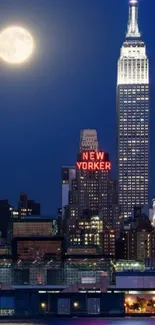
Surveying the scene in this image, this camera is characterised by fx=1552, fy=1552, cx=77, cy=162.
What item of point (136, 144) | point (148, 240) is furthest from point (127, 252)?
point (136, 144)

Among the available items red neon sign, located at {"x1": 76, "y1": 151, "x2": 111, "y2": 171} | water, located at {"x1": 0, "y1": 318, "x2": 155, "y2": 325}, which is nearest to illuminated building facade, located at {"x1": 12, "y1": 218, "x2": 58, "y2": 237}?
red neon sign, located at {"x1": 76, "y1": 151, "x2": 111, "y2": 171}

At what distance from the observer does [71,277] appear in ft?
390

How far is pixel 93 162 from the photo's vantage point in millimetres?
154500

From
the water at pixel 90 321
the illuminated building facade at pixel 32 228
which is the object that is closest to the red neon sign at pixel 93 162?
the illuminated building facade at pixel 32 228

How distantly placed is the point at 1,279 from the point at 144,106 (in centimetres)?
6330

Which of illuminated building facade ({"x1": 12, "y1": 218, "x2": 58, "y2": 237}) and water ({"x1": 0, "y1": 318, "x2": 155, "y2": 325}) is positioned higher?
illuminated building facade ({"x1": 12, "y1": 218, "x2": 58, "y2": 237})

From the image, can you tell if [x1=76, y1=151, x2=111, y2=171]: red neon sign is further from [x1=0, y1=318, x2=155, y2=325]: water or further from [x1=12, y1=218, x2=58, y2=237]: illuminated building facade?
[x1=0, y1=318, x2=155, y2=325]: water

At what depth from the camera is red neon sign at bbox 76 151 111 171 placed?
153125mm

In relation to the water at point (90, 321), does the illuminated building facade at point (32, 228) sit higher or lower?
higher

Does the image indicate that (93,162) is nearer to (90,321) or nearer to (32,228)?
(32,228)

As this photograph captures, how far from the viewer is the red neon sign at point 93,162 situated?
153 meters

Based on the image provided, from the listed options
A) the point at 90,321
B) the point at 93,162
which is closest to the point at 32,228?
the point at 93,162

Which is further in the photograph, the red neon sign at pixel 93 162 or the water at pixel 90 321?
the red neon sign at pixel 93 162

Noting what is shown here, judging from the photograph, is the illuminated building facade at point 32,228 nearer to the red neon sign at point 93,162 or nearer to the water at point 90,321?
the red neon sign at point 93,162
